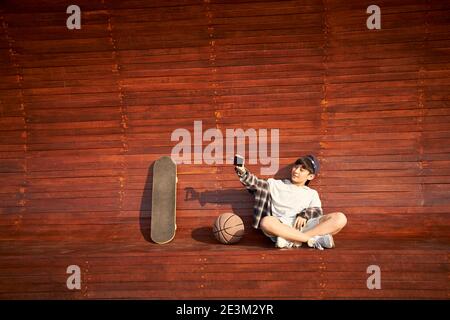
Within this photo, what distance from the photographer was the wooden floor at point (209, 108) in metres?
6.00

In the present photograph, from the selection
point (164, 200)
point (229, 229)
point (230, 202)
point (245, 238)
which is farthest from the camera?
point (230, 202)

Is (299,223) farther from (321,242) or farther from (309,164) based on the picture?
(309,164)

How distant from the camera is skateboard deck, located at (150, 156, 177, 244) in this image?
5.81 metres

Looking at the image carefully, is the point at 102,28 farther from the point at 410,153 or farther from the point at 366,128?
the point at 410,153

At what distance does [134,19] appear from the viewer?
6.22 m

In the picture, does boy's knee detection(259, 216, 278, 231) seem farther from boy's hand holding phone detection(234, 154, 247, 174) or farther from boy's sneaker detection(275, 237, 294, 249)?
boy's hand holding phone detection(234, 154, 247, 174)

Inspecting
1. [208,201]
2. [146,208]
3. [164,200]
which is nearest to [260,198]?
[208,201]

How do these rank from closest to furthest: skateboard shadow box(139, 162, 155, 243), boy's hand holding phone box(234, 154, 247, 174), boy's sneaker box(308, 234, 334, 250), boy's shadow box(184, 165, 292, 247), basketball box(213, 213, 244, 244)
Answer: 1. boy's sneaker box(308, 234, 334, 250)
2. boy's hand holding phone box(234, 154, 247, 174)
3. basketball box(213, 213, 244, 244)
4. boy's shadow box(184, 165, 292, 247)
5. skateboard shadow box(139, 162, 155, 243)

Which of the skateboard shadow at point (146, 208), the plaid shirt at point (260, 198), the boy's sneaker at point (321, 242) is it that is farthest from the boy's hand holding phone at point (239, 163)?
the skateboard shadow at point (146, 208)

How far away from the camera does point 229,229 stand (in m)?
5.37

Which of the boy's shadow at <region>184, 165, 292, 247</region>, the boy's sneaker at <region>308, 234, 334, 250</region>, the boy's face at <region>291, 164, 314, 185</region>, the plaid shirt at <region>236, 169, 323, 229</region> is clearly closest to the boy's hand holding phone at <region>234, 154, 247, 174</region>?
the plaid shirt at <region>236, 169, 323, 229</region>

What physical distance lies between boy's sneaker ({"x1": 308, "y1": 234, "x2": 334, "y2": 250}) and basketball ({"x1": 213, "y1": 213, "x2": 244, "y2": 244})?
85 cm

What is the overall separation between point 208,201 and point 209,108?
129 centimetres

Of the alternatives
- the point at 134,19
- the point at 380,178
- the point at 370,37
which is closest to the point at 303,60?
the point at 370,37
